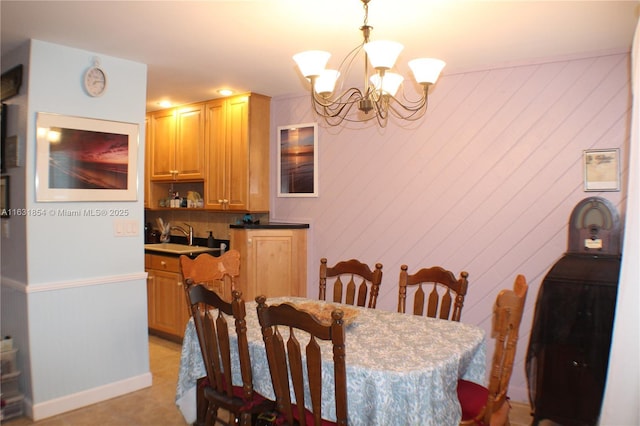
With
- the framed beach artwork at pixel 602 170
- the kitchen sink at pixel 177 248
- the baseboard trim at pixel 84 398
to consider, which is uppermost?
the framed beach artwork at pixel 602 170

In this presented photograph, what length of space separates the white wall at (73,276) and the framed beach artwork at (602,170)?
121 inches

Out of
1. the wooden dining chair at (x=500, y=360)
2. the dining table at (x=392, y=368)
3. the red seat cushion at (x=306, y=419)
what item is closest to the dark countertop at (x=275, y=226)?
the dining table at (x=392, y=368)

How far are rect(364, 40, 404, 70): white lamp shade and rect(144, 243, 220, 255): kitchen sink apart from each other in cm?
293

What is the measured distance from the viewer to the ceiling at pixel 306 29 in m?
2.36

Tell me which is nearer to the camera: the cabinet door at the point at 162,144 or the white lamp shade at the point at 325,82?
the white lamp shade at the point at 325,82

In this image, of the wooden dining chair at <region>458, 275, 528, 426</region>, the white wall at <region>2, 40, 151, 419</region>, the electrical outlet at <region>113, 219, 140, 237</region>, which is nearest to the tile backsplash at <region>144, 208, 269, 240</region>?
the electrical outlet at <region>113, 219, 140, 237</region>

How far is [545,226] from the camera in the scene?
315cm

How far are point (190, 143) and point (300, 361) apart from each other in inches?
136

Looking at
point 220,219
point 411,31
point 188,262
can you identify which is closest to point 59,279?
point 188,262

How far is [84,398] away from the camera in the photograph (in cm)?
311

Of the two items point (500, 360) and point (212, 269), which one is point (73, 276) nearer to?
point (212, 269)

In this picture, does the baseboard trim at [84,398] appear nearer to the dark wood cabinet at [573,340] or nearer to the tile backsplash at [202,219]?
the tile backsplash at [202,219]

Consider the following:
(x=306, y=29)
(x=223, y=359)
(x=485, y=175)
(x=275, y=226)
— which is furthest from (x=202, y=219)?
(x=223, y=359)

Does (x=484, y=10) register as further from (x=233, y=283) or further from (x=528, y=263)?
(x=233, y=283)
